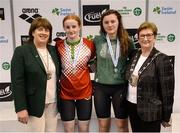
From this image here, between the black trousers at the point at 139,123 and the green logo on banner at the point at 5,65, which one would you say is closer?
the black trousers at the point at 139,123

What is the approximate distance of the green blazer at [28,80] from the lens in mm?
2031

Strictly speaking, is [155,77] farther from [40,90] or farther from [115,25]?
[40,90]

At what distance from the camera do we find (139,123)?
213cm

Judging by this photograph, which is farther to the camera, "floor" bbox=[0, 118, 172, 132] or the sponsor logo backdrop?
the sponsor logo backdrop

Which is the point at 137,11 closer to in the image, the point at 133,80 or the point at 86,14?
the point at 86,14

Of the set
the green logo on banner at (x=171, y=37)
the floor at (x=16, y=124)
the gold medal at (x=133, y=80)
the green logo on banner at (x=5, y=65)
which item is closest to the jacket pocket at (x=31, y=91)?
the gold medal at (x=133, y=80)

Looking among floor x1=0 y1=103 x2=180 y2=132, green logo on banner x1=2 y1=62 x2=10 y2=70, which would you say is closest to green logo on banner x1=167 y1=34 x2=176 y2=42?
floor x1=0 y1=103 x2=180 y2=132

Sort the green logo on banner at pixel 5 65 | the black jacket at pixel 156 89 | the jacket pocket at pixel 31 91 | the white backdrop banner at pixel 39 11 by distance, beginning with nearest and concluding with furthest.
Result: the black jacket at pixel 156 89
the jacket pocket at pixel 31 91
the white backdrop banner at pixel 39 11
the green logo on banner at pixel 5 65

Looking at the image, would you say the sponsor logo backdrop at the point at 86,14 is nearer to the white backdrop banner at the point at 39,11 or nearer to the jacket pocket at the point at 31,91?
the white backdrop banner at the point at 39,11

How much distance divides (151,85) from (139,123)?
0.35m

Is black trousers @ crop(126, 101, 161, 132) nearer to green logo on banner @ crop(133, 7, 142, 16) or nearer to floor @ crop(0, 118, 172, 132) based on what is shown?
floor @ crop(0, 118, 172, 132)

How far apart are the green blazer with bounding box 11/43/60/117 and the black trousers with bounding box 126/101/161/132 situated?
735mm

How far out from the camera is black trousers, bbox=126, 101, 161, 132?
81.9 inches

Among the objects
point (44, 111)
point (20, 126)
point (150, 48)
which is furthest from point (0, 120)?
point (150, 48)
